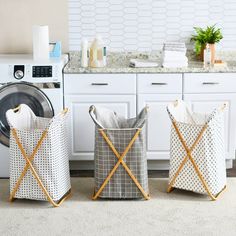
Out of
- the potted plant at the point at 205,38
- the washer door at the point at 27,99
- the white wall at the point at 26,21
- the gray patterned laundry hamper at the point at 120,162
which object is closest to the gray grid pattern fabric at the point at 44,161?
the gray patterned laundry hamper at the point at 120,162

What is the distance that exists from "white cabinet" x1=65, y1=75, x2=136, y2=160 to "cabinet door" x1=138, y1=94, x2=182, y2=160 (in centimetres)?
12

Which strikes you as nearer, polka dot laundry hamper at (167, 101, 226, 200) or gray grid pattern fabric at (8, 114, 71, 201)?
gray grid pattern fabric at (8, 114, 71, 201)

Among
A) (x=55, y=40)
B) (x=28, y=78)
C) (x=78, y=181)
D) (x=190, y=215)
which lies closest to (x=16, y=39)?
(x=55, y=40)

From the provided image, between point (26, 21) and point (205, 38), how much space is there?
1588mm

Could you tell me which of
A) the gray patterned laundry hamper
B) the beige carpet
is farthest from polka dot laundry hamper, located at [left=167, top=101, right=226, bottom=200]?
the gray patterned laundry hamper

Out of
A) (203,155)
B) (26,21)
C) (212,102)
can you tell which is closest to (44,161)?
(203,155)

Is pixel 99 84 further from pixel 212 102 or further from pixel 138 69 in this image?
pixel 212 102

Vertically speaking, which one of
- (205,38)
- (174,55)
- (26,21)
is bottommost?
(174,55)

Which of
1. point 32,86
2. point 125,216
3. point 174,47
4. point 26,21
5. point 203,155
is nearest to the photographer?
point 125,216

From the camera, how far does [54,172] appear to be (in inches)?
182

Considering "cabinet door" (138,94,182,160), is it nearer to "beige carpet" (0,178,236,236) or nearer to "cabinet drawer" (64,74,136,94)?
"cabinet drawer" (64,74,136,94)

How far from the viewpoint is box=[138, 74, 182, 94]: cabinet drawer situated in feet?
17.6

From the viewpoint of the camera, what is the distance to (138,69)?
535 cm

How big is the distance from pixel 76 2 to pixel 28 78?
98 centimetres
